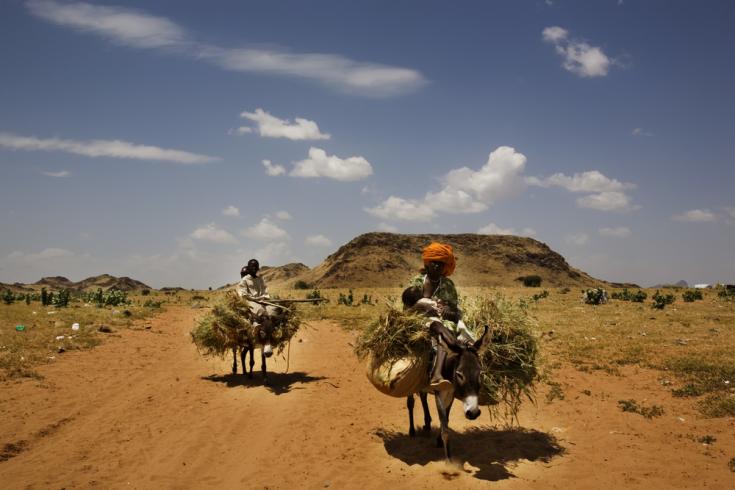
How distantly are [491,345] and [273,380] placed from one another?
720 centimetres

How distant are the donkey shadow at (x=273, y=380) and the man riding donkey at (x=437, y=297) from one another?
207 inches

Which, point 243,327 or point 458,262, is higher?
point 458,262

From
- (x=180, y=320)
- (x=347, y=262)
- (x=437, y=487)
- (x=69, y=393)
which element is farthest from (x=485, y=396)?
(x=347, y=262)

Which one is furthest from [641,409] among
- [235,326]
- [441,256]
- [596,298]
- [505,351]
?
[596,298]

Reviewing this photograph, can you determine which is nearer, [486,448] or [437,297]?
[437,297]

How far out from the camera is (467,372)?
644cm

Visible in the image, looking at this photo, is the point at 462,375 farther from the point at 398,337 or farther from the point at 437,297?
the point at 437,297

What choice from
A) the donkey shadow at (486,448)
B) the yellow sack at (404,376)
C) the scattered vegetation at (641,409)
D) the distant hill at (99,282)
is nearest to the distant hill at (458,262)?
the distant hill at (99,282)

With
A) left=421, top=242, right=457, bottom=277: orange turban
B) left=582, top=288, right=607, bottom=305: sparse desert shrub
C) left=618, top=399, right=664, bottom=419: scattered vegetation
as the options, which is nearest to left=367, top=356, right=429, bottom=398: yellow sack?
left=421, top=242, right=457, bottom=277: orange turban

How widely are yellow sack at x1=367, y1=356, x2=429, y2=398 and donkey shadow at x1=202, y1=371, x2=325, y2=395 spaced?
16.1 ft

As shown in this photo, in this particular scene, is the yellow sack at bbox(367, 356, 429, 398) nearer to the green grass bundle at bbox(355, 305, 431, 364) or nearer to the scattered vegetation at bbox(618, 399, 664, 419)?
the green grass bundle at bbox(355, 305, 431, 364)

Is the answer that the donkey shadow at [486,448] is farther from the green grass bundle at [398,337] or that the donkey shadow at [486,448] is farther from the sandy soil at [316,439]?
the green grass bundle at [398,337]

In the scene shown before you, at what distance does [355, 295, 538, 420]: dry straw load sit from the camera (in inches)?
287

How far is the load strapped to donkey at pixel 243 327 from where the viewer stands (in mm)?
12367
